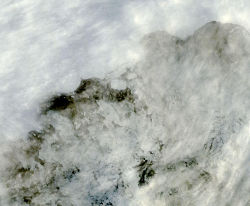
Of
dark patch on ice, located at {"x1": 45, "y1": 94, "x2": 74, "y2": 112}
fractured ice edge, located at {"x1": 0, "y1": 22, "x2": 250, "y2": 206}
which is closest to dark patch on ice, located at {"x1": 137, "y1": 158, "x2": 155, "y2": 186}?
fractured ice edge, located at {"x1": 0, "y1": 22, "x2": 250, "y2": 206}

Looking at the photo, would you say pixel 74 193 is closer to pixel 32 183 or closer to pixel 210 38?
pixel 32 183

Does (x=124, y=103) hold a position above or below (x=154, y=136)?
above

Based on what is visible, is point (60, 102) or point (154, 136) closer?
point (60, 102)

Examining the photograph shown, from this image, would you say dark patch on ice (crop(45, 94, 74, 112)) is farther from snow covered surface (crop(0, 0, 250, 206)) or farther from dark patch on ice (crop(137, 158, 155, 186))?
dark patch on ice (crop(137, 158, 155, 186))

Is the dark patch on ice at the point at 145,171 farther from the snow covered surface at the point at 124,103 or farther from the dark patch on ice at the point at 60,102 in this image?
the dark patch on ice at the point at 60,102

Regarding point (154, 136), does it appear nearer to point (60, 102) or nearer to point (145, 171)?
point (145, 171)

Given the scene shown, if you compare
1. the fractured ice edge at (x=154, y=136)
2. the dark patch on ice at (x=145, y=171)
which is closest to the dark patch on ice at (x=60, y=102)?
the fractured ice edge at (x=154, y=136)

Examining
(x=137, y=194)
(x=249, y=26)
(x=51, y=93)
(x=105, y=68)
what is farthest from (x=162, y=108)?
(x=249, y=26)

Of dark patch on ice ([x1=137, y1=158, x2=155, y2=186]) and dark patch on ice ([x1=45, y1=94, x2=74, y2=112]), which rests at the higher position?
dark patch on ice ([x1=45, y1=94, x2=74, y2=112])

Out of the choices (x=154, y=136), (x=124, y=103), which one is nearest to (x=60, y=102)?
(x=124, y=103)
